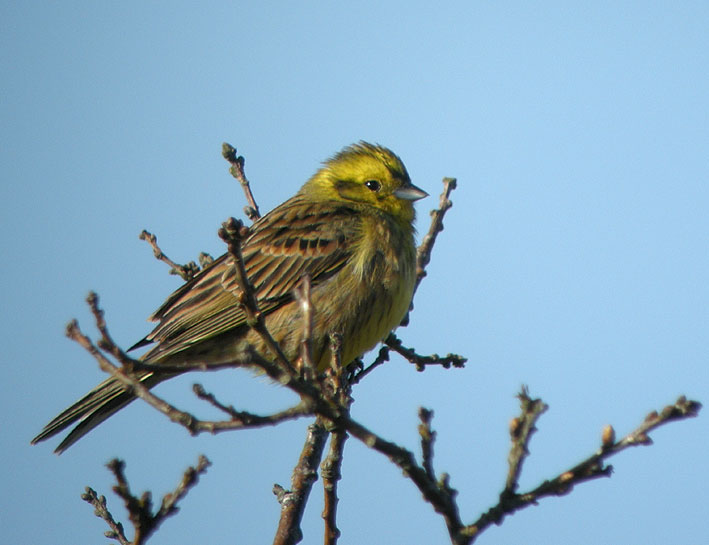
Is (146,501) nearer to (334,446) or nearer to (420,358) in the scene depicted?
(334,446)

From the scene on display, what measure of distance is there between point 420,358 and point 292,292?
1.05m

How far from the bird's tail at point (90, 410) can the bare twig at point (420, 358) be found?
1.88 m

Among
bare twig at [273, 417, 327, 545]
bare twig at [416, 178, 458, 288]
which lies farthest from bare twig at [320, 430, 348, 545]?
bare twig at [416, 178, 458, 288]

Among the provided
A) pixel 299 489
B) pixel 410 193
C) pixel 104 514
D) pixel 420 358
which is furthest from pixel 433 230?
pixel 104 514

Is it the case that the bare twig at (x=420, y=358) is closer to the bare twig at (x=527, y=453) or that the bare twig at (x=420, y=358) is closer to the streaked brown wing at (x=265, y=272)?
the streaked brown wing at (x=265, y=272)

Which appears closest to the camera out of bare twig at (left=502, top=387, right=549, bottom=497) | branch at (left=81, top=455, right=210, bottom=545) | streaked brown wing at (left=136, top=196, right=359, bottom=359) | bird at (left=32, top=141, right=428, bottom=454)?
bare twig at (left=502, top=387, right=549, bottom=497)

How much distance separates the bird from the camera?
6.16 m

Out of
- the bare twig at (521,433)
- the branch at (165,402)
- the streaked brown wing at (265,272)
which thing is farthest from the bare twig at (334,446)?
the streaked brown wing at (265,272)

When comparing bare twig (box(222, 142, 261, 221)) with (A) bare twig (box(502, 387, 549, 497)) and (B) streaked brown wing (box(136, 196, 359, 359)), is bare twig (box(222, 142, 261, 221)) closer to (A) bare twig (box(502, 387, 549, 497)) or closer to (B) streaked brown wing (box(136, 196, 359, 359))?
(B) streaked brown wing (box(136, 196, 359, 359))

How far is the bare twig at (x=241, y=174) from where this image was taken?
7227 mm


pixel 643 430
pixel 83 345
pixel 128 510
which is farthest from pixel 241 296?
pixel 643 430

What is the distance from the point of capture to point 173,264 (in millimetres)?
7363

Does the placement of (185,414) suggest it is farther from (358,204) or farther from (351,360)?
(358,204)

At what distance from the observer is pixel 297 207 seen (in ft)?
24.0
